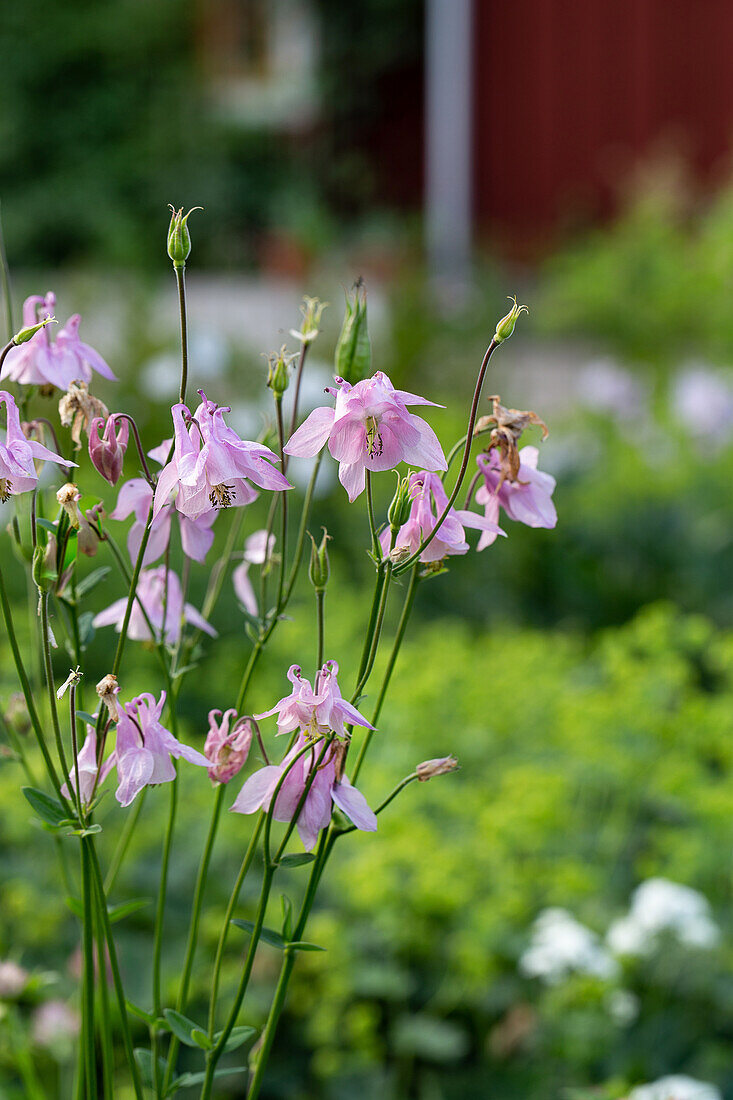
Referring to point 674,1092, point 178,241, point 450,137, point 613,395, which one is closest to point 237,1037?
point 178,241

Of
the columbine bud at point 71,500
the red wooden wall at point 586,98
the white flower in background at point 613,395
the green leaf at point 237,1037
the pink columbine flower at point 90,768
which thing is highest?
the red wooden wall at point 586,98

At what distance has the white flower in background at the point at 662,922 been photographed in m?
1.44

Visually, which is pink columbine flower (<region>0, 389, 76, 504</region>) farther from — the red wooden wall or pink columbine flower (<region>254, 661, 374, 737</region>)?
the red wooden wall

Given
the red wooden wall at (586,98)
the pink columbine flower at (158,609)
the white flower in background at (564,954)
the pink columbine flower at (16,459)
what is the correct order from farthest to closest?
1. the red wooden wall at (586,98)
2. the white flower in background at (564,954)
3. the pink columbine flower at (158,609)
4. the pink columbine flower at (16,459)

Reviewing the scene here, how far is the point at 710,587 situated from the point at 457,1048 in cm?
172

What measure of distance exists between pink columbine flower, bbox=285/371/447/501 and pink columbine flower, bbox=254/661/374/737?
0.10 meters

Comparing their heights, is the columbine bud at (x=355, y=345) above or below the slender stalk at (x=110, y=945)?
above

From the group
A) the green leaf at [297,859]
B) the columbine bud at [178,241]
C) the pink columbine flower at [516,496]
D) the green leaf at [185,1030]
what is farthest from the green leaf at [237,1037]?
the columbine bud at [178,241]

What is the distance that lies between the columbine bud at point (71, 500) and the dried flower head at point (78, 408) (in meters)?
0.05

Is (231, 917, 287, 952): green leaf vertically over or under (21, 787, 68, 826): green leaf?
under

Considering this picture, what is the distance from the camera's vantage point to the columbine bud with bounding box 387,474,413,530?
629mm

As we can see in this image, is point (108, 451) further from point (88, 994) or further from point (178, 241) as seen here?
point (88, 994)

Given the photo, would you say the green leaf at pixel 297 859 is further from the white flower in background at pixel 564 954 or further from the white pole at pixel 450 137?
the white pole at pixel 450 137

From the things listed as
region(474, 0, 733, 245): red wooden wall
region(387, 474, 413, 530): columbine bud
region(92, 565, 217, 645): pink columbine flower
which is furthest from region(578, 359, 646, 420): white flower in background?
region(474, 0, 733, 245): red wooden wall
